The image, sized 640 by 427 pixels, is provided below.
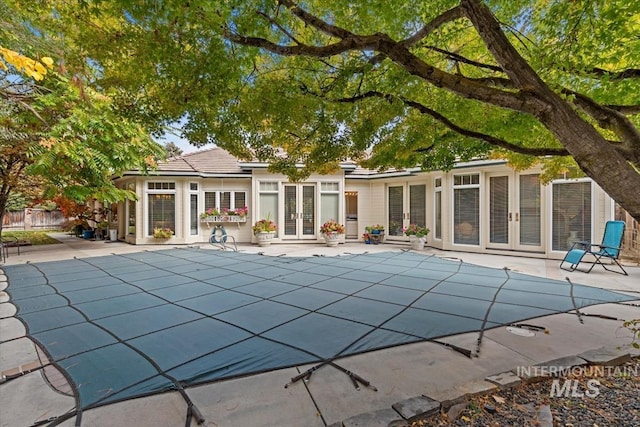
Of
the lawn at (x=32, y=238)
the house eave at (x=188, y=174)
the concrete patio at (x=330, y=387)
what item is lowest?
the concrete patio at (x=330, y=387)

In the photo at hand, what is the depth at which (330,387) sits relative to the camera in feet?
7.72

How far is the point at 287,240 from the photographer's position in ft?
40.5

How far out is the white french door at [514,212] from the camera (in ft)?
30.0

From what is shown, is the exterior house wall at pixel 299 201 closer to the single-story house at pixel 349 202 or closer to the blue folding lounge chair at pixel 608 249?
the single-story house at pixel 349 202

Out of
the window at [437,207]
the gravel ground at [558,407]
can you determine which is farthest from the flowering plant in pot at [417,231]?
the gravel ground at [558,407]

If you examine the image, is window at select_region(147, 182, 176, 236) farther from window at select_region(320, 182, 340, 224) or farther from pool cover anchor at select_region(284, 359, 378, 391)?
pool cover anchor at select_region(284, 359, 378, 391)

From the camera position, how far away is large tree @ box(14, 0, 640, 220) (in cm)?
214

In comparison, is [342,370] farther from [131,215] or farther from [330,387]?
[131,215]

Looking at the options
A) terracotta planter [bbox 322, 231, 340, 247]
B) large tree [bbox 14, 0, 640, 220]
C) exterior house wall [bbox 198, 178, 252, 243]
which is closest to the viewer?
large tree [bbox 14, 0, 640, 220]

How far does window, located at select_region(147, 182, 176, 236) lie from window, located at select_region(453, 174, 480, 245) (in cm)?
1102

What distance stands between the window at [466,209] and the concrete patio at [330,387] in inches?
264

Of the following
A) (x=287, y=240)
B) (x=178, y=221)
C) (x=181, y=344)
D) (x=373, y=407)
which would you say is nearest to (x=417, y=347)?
(x=373, y=407)

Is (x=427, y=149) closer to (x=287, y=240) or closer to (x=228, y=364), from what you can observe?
(x=228, y=364)

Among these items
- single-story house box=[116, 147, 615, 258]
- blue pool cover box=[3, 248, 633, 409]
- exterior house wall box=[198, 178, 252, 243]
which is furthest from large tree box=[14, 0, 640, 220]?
exterior house wall box=[198, 178, 252, 243]
